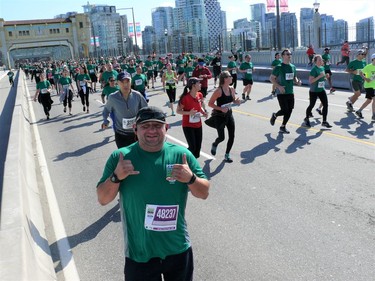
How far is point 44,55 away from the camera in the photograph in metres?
145

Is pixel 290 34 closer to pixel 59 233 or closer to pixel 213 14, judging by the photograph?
pixel 59 233

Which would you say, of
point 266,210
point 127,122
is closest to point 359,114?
point 266,210

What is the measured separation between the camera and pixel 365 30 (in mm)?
28641

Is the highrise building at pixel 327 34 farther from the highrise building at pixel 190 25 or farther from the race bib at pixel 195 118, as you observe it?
the race bib at pixel 195 118

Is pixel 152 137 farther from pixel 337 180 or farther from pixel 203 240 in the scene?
pixel 337 180

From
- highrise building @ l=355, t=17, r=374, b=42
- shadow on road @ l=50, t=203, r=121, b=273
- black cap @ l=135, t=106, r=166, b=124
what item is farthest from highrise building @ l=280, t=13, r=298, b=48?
black cap @ l=135, t=106, r=166, b=124

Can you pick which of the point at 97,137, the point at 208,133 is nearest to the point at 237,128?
the point at 208,133

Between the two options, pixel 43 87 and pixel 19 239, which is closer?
pixel 19 239

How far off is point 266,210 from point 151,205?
11.9 feet

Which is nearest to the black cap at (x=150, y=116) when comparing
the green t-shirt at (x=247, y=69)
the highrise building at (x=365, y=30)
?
the green t-shirt at (x=247, y=69)

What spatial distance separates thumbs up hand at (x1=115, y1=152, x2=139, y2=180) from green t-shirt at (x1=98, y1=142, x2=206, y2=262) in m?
0.08

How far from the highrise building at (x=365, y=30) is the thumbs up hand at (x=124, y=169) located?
28.7 metres

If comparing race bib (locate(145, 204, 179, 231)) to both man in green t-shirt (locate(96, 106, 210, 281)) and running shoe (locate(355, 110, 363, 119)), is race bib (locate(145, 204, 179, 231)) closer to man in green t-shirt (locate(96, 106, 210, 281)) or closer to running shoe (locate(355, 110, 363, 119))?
man in green t-shirt (locate(96, 106, 210, 281))

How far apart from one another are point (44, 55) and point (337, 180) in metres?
149
